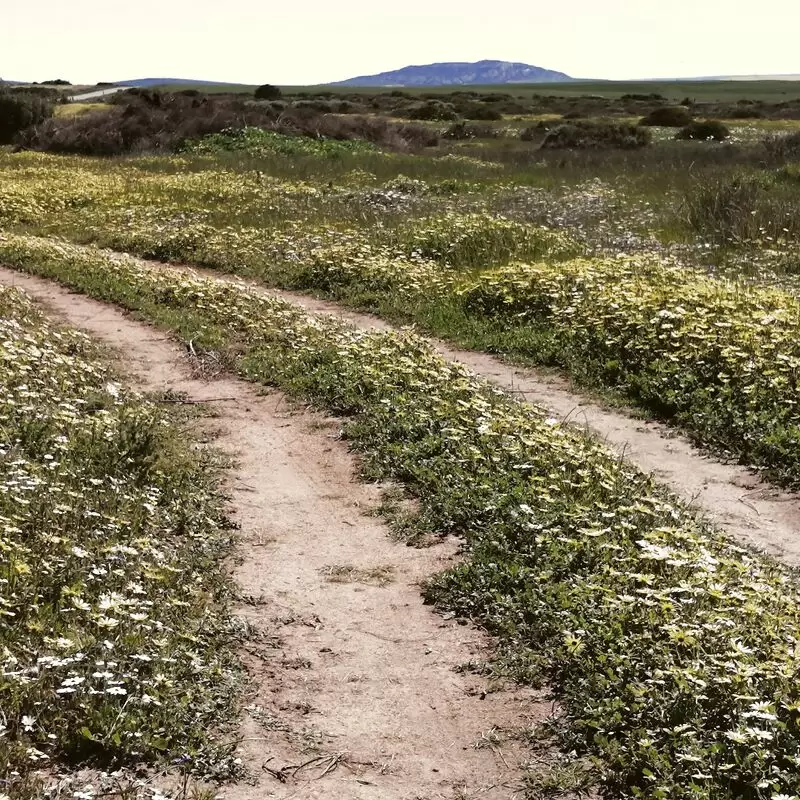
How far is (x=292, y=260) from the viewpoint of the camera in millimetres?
19438

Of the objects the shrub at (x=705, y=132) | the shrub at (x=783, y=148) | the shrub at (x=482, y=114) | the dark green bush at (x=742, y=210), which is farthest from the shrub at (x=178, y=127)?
the dark green bush at (x=742, y=210)

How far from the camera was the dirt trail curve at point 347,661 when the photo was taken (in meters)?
5.00

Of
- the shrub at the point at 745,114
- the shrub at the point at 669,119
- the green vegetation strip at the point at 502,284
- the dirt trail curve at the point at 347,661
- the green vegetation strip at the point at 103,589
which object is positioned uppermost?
the shrub at the point at 745,114

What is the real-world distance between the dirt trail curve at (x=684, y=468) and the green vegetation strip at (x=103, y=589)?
4.56 m

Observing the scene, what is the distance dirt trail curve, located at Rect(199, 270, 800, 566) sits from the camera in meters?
8.38

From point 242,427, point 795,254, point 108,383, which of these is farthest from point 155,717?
point 795,254

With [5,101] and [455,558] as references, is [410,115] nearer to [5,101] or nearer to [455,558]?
[5,101]

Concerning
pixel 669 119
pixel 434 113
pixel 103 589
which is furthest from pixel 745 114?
pixel 103 589

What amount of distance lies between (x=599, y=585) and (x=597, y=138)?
1601 inches

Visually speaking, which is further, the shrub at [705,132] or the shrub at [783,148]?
the shrub at [705,132]

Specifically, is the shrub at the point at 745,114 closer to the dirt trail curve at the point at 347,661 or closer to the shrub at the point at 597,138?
the shrub at the point at 597,138

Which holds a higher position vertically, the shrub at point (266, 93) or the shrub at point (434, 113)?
the shrub at point (266, 93)

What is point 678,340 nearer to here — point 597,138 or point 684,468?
point 684,468

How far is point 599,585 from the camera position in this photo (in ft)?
20.6
